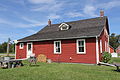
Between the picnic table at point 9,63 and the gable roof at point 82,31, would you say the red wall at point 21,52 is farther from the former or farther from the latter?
the picnic table at point 9,63

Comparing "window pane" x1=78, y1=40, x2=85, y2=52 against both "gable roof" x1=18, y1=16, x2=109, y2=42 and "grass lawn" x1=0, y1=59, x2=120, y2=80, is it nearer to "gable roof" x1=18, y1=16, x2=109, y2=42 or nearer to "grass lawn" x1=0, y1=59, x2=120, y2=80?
"gable roof" x1=18, y1=16, x2=109, y2=42

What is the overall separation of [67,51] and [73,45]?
1.08 metres

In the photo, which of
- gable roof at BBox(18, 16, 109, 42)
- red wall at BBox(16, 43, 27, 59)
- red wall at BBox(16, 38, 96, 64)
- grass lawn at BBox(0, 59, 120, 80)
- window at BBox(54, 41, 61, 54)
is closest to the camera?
grass lawn at BBox(0, 59, 120, 80)

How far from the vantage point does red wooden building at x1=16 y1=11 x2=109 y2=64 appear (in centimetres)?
1418

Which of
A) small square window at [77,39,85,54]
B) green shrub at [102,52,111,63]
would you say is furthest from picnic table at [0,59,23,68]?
green shrub at [102,52,111,63]

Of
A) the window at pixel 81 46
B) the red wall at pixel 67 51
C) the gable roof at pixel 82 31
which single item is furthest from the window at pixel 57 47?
the window at pixel 81 46

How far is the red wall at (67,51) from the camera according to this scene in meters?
14.2

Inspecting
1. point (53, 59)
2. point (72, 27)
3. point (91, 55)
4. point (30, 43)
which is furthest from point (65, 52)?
point (30, 43)

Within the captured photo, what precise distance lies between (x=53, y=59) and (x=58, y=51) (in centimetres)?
123

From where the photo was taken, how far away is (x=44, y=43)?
1769 cm

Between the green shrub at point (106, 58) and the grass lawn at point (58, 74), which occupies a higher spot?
the green shrub at point (106, 58)

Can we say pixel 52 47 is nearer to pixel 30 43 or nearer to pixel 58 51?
pixel 58 51

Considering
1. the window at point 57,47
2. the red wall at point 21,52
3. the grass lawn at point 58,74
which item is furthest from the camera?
the red wall at point 21,52

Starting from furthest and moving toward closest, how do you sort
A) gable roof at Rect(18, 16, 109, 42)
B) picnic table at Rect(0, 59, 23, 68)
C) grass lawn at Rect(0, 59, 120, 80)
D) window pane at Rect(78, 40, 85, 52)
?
window pane at Rect(78, 40, 85, 52) → gable roof at Rect(18, 16, 109, 42) → picnic table at Rect(0, 59, 23, 68) → grass lawn at Rect(0, 59, 120, 80)
